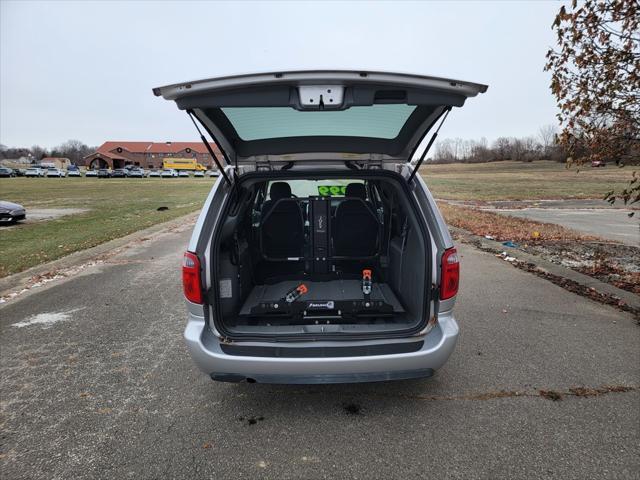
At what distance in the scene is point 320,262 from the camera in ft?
13.5

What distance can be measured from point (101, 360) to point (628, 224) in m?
13.8

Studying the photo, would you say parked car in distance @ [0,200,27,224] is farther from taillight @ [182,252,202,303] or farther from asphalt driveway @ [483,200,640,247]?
asphalt driveway @ [483,200,640,247]

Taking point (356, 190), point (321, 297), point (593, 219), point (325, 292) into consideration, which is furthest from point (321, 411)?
point (593, 219)

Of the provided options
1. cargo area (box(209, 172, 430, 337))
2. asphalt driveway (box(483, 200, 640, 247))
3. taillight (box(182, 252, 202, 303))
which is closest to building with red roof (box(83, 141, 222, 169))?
asphalt driveway (box(483, 200, 640, 247))

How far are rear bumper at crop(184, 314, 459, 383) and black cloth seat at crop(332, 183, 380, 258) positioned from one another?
1.58 meters

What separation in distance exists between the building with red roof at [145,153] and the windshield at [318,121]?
8934 centimetres

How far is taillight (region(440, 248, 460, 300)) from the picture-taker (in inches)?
103

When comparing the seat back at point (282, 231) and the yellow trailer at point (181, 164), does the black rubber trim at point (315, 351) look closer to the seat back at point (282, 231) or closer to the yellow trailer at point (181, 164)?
the seat back at point (282, 231)

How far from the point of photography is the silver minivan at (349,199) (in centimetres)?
215

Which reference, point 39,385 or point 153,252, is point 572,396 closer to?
point 39,385

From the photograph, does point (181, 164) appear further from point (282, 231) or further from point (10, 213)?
point (282, 231)

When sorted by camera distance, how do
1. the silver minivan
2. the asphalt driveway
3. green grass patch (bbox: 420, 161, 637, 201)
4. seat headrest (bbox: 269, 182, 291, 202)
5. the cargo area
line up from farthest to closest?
green grass patch (bbox: 420, 161, 637, 201) → the asphalt driveway → seat headrest (bbox: 269, 182, 291, 202) → the cargo area → the silver minivan

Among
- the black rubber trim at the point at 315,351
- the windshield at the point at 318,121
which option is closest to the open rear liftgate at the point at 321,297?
the black rubber trim at the point at 315,351

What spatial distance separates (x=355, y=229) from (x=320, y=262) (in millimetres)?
508
